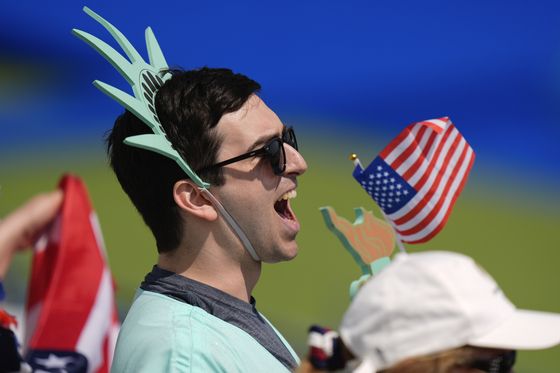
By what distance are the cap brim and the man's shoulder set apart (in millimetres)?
921

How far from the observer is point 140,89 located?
222 cm

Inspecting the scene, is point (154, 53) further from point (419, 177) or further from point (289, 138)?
point (419, 177)

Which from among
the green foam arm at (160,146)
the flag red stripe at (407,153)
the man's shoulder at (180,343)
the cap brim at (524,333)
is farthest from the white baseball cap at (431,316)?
the flag red stripe at (407,153)

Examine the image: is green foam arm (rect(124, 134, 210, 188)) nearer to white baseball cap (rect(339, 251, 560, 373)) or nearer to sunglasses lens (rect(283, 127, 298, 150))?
sunglasses lens (rect(283, 127, 298, 150))

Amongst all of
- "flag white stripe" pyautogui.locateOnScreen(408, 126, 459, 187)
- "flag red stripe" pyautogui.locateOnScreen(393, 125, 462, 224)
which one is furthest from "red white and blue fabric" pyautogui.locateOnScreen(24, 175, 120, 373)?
"flag white stripe" pyautogui.locateOnScreen(408, 126, 459, 187)

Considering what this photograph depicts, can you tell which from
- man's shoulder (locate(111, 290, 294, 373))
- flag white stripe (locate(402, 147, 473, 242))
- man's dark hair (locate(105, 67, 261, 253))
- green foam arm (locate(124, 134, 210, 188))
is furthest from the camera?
flag white stripe (locate(402, 147, 473, 242))

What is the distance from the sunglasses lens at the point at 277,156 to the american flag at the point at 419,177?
0.81 metres

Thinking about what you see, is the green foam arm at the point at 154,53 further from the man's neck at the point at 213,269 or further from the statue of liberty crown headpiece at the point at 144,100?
the man's neck at the point at 213,269

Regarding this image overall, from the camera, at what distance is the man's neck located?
212cm

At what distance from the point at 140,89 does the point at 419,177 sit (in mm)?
1632

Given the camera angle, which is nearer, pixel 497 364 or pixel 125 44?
pixel 497 364

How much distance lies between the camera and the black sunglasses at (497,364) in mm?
1173

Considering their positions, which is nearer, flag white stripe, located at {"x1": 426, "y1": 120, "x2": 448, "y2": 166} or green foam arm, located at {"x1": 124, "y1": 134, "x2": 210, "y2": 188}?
green foam arm, located at {"x1": 124, "y1": 134, "x2": 210, "y2": 188}

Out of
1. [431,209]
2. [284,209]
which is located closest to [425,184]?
[431,209]
